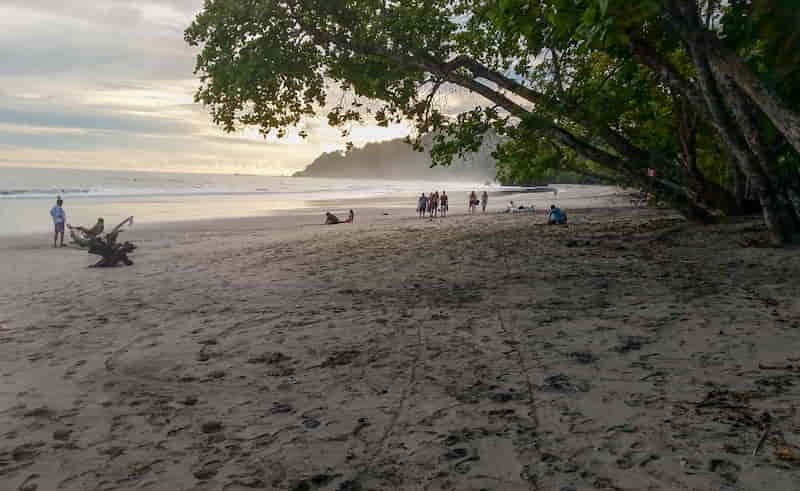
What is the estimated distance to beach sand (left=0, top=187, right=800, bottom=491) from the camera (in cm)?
300

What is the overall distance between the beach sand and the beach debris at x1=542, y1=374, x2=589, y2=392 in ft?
0.07

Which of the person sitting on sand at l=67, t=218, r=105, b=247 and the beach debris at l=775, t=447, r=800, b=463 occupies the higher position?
the person sitting on sand at l=67, t=218, r=105, b=247

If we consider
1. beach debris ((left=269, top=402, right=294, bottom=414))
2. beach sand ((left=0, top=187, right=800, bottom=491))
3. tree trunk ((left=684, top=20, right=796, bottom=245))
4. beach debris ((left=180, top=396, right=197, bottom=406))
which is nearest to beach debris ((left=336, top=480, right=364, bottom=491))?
beach sand ((left=0, top=187, right=800, bottom=491))

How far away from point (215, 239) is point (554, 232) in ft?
34.0

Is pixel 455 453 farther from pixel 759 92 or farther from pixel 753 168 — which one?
pixel 753 168

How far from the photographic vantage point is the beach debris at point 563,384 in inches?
157

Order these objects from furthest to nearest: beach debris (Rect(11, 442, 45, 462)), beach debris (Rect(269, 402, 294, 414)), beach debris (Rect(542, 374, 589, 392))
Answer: beach debris (Rect(542, 374, 589, 392)) → beach debris (Rect(269, 402, 294, 414)) → beach debris (Rect(11, 442, 45, 462))

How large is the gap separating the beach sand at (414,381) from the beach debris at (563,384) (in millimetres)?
20

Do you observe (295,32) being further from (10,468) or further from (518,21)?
(10,468)

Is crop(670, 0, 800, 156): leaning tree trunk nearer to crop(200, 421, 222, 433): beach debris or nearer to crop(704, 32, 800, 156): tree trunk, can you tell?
crop(704, 32, 800, 156): tree trunk

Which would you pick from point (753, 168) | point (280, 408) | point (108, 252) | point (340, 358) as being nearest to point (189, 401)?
point (280, 408)

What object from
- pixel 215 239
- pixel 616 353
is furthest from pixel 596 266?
pixel 215 239

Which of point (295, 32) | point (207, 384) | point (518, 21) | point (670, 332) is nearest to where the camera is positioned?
point (207, 384)

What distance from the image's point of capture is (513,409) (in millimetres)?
3693
